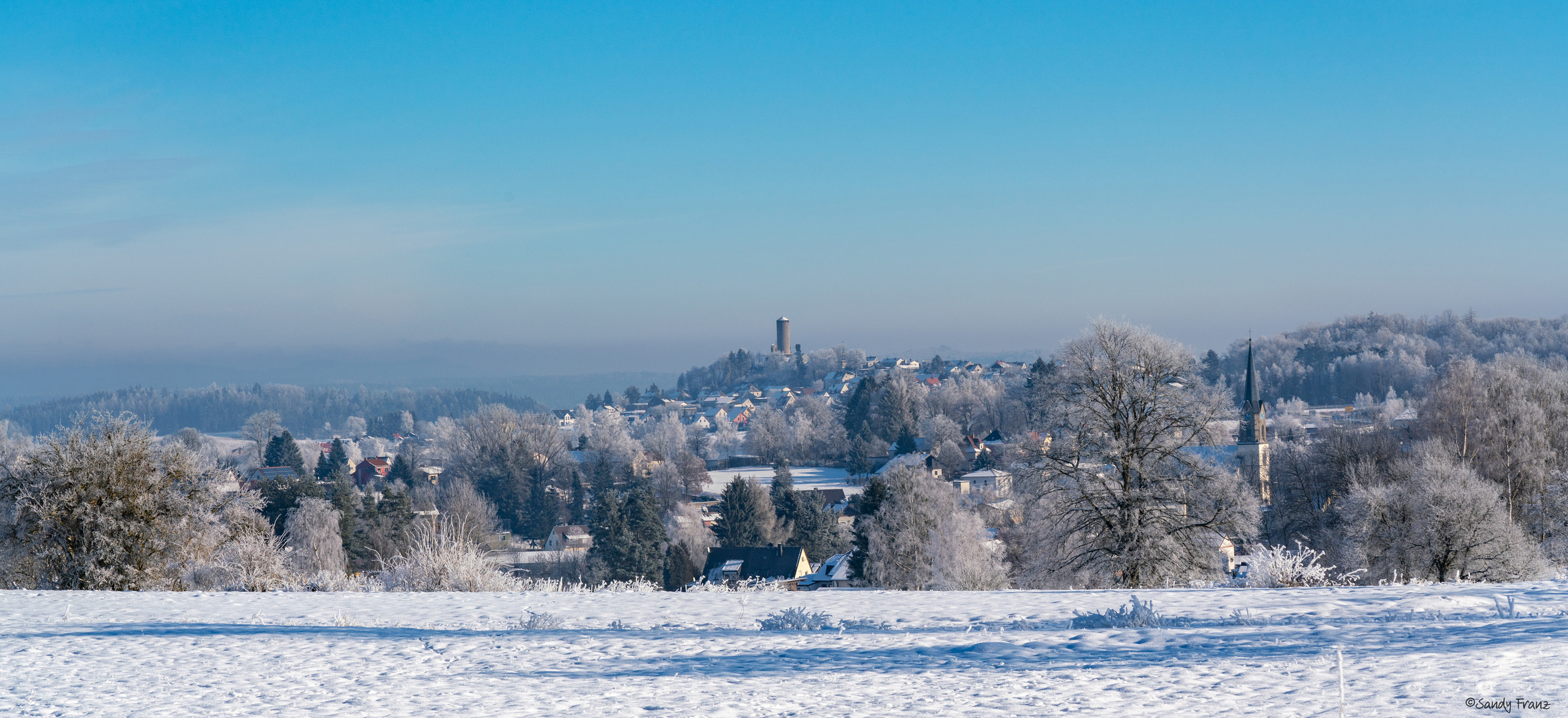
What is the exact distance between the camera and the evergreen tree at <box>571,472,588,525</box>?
64188 mm

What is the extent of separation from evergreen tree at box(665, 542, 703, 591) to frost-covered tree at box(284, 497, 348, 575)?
1264 cm

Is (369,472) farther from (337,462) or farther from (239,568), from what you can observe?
(239,568)

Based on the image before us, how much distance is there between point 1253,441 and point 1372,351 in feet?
269

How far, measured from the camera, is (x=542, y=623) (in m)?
8.64

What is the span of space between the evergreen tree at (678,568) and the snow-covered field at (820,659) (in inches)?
1345

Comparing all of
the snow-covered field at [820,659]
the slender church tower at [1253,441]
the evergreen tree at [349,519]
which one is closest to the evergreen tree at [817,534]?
the slender church tower at [1253,441]

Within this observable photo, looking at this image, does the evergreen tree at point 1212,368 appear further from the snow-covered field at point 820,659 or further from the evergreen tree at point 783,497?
the snow-covered field at point 820,659

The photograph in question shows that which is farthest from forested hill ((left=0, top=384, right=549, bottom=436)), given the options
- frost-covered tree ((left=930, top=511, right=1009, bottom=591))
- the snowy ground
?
frost-covered tree ((left=930, top=511, right=1009, bottom=591))

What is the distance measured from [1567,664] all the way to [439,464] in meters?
93.4

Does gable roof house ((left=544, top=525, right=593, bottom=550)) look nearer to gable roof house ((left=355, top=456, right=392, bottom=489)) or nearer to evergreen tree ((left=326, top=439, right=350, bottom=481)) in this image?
evergreen tree ((left=326, top=439, right=350, bottom=481))

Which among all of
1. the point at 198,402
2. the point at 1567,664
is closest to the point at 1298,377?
the point at 1567,664

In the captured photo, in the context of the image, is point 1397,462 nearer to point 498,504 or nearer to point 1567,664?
point 1567,664

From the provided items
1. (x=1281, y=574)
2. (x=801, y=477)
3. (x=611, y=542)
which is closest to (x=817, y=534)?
(x=611, y=542)

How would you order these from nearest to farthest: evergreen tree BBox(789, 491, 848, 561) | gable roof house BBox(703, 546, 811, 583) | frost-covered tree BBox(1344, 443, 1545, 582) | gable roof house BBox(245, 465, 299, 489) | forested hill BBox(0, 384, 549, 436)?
1. frost-covered tree BBox(1344, 443, 1545, 582)
2. gable roof house BBox(703, 546, 811, 583)
3. evergreen tree BBox(789, 491, 848, 561)
4. gable roof house BBox(245, 465, 299, 489)
5. forested hill BBox(0, 384, 549, 436)
